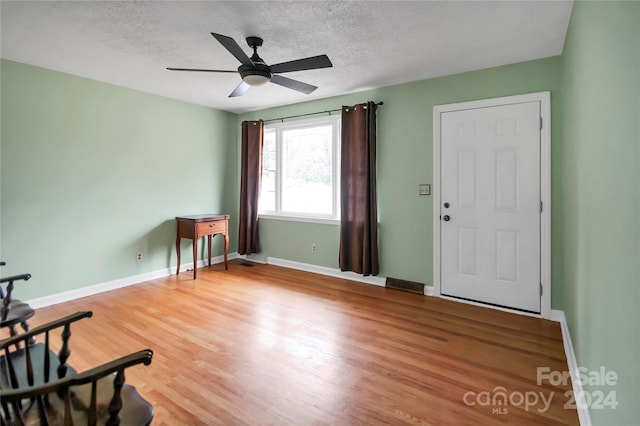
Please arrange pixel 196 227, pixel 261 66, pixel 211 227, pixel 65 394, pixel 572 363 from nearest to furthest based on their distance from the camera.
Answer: pixel 65 394
pixel 572 363
pixel 261 66
pixel 196 227
pixel 211 227

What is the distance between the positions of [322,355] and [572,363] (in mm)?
1716

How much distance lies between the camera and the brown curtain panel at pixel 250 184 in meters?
5.11

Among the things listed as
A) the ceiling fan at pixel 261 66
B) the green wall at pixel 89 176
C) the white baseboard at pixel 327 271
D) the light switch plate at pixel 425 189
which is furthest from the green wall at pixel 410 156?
the green wall at pixel 89 176

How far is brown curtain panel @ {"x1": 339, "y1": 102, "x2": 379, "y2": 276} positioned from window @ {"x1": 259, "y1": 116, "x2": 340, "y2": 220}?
0.89ft

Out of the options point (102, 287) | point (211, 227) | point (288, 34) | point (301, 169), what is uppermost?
point (288, 34)

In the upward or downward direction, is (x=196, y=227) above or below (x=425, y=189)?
below

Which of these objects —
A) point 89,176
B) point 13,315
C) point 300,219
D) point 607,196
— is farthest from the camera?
point 300,219

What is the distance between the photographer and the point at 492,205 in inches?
130

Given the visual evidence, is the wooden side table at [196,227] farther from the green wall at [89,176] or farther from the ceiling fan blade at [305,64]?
the ceiling fan blade at [305,64]

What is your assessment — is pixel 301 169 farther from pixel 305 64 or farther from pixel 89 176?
pixel 89 176

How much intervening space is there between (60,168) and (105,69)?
46.7 inches

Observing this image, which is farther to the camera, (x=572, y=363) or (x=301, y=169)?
(x=301, y=169)

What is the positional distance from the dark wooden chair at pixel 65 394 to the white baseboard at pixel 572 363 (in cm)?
206

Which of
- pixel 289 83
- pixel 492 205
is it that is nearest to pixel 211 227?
pixel 289 83
